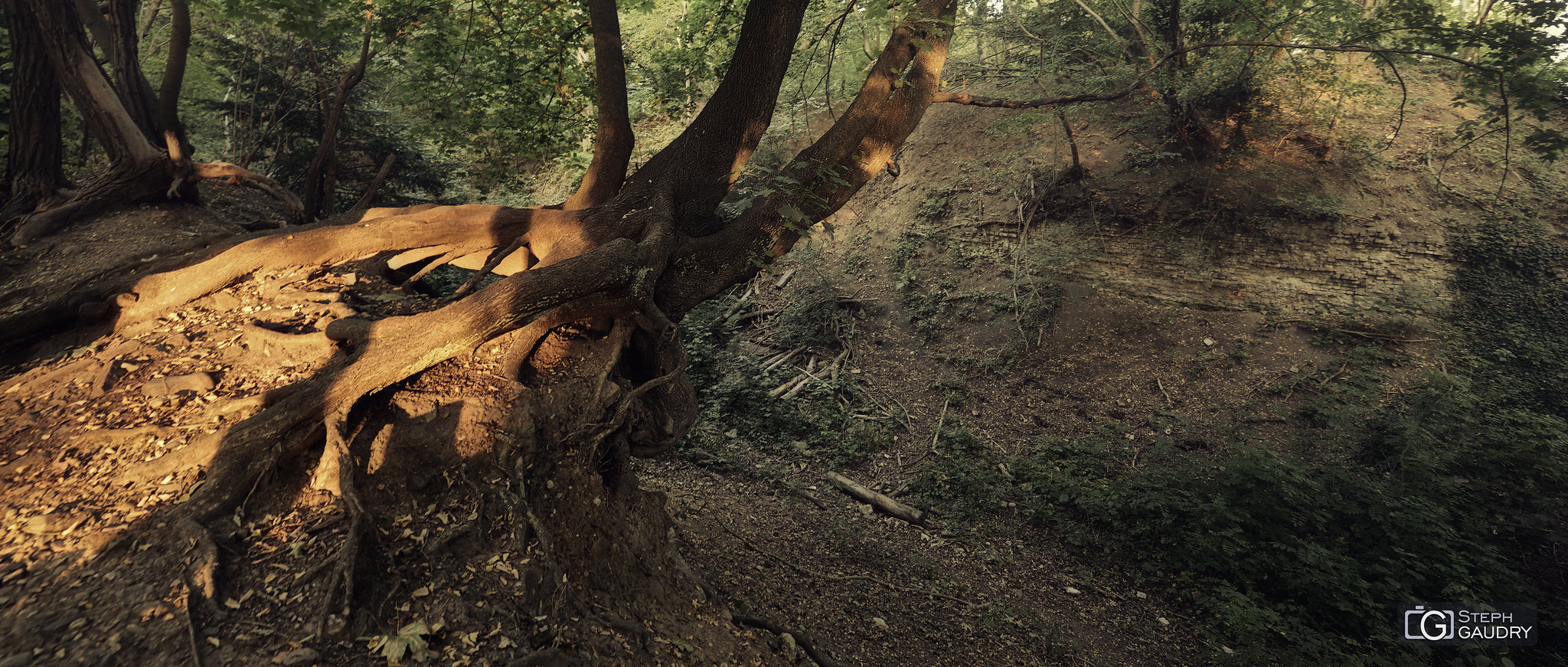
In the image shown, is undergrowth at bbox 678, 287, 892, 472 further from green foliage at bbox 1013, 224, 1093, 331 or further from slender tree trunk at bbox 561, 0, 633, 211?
slender tree trunk at bbox 561, 0, 633, 211

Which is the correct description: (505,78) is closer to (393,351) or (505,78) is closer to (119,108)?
(119,108)

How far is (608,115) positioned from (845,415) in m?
5.38

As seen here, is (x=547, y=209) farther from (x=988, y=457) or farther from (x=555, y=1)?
(x=988, y=457)

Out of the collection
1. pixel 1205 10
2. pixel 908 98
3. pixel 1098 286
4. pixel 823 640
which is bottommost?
pixel 823 640

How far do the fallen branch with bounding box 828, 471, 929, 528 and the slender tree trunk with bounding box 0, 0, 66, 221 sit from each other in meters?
8.63

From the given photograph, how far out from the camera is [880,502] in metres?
7.53

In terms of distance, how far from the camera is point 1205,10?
10352 mm

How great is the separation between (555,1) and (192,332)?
4.34 metres

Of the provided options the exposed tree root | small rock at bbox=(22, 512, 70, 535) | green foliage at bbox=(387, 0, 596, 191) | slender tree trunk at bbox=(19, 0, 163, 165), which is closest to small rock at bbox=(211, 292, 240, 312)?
the exposed tree root

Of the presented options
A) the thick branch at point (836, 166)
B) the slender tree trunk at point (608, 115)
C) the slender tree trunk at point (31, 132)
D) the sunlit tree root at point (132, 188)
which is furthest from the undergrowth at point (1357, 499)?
the slender tree trunk at point (31, 132)

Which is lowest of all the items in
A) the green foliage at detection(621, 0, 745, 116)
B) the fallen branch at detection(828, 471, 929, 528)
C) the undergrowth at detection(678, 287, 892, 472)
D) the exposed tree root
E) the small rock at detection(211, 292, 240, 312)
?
the fallen branch at detection(828, 471, 929, 528)

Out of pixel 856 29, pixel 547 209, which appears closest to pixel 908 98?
pixel 547 209

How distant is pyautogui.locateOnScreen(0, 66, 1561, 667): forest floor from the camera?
281cm

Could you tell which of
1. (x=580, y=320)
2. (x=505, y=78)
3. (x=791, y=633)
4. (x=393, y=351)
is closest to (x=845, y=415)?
(x=791, y=633)
